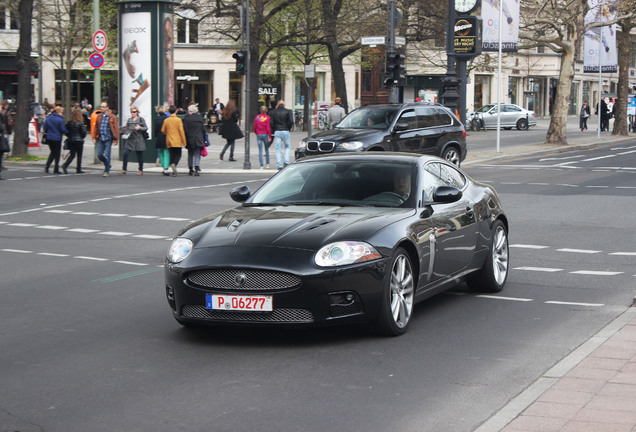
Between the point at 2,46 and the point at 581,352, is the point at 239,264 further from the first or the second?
the point at 2,46

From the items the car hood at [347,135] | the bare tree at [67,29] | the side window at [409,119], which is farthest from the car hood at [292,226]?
the bare tree at [67,29]

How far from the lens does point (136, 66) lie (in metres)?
29.6

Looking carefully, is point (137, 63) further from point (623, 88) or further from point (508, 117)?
point (508, 117)

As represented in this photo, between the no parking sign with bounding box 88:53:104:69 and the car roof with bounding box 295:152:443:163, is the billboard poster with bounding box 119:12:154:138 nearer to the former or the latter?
the no parking sign with bounding box 88:53:104:69

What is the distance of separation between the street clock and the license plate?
84.2 ft

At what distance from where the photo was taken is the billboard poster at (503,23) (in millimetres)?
33969

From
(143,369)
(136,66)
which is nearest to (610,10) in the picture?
(136,66)

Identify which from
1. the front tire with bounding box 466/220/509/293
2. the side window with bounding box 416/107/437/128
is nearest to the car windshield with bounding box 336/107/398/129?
the side window with bounding box 416/107/437/128

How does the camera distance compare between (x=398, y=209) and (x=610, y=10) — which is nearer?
(x=398, y=209)

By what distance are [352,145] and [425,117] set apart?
110 inches

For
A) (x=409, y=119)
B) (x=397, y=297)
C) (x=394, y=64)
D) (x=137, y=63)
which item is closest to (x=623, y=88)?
(x=394, y=64)

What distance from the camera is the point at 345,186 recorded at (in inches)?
337

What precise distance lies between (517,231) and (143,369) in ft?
29.1

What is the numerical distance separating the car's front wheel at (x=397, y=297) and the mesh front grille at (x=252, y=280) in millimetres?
736
